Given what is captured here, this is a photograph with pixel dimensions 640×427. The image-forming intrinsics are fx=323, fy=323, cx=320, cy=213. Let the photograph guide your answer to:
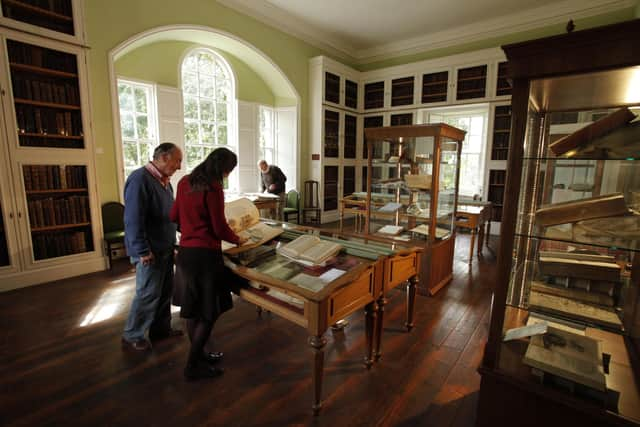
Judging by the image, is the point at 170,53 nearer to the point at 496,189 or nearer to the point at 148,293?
the point at 148,293

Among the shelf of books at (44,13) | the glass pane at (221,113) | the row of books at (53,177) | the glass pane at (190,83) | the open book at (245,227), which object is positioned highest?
the shelf of books at (44,13)

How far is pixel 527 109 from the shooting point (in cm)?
148

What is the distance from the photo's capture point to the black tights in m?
2.11

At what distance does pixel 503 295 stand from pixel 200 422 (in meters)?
1.79

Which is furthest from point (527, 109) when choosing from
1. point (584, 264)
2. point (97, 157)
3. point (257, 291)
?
point (97, 157)

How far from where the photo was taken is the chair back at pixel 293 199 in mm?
7211

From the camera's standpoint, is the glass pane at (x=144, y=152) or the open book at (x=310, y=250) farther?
the glass pane at (x=144, y=152)

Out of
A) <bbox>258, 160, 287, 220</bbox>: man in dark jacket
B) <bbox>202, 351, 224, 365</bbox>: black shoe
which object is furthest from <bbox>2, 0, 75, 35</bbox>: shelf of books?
<bbox>202, 351, 224, 365</bbox>: black shoe

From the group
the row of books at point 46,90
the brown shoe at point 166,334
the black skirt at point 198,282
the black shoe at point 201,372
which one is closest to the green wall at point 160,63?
the row of books at point 46,90

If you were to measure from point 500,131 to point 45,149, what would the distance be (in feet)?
24.3

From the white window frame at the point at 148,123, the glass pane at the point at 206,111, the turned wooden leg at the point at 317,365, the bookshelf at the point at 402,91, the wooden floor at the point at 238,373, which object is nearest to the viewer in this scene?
the turned wooden leg at the point at 317,365

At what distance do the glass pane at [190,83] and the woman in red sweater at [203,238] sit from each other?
4741 mm

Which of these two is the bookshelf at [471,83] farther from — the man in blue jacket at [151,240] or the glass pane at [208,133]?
the man in blue jacket at [151,240]

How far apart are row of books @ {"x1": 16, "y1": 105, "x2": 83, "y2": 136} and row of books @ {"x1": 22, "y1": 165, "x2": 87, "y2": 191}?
414 millimetres
